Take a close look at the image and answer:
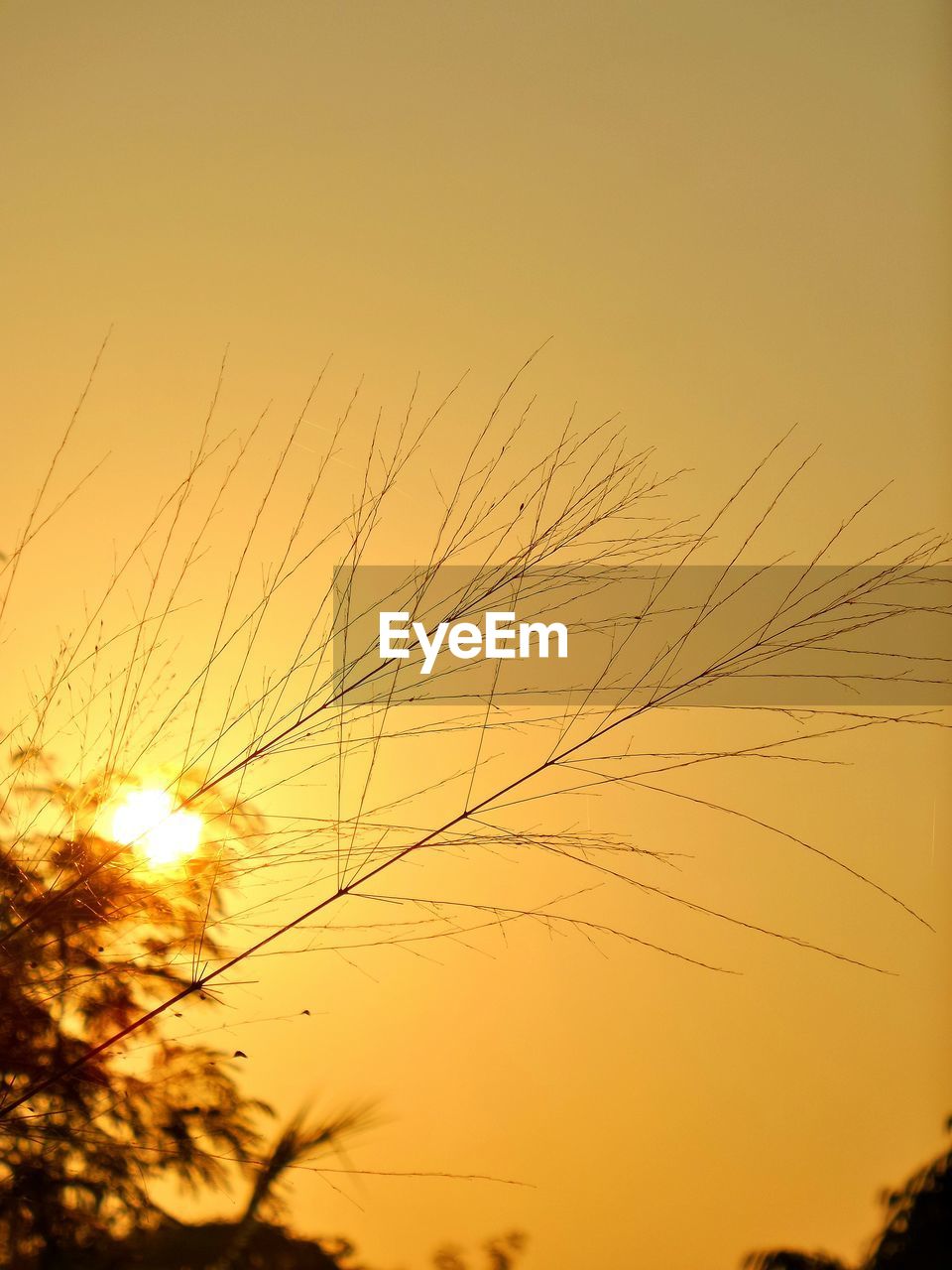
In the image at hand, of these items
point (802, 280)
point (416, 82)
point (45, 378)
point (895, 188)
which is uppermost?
point (416, 82)

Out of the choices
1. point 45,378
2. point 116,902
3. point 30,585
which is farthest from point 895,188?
point 116,902

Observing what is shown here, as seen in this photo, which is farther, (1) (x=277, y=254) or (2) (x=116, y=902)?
(1) (x=277, y=254)

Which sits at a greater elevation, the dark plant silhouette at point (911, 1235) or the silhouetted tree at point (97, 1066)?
the silhouetted tree at point (97, 1066)

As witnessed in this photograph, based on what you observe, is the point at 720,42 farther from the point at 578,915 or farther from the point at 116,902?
the point at 116,902

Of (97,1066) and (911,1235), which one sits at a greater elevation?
(97,1066)

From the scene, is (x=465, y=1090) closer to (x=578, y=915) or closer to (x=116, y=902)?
(x=578, y=915)

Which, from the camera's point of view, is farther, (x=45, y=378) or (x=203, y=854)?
(x=45, y=378)

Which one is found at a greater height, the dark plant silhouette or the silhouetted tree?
the silhouetted tree

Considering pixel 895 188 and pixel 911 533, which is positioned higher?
pixel 895 188

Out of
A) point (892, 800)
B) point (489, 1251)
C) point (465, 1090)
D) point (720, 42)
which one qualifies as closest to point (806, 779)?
point (892, 800)
